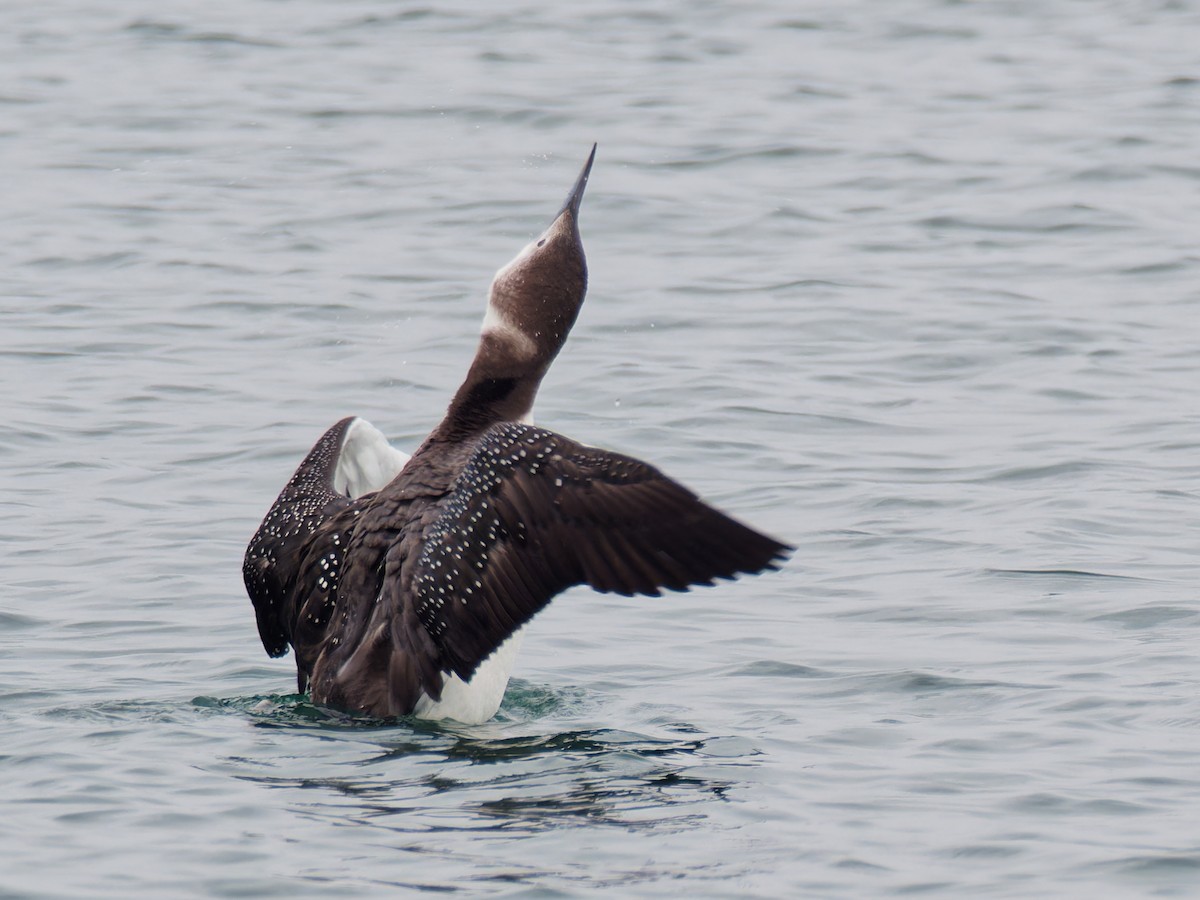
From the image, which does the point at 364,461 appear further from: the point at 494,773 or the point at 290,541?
the point at 494,773

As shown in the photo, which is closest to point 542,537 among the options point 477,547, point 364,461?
point 477,547

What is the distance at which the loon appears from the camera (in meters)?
5.56

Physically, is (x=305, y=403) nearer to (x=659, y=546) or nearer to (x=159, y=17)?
(x=659, y=546)

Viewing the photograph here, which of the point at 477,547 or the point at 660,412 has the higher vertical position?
the point at 477,547

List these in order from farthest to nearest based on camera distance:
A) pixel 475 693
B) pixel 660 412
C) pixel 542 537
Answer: pixel 660 412 → pixel 475 693 → pixel 542 537

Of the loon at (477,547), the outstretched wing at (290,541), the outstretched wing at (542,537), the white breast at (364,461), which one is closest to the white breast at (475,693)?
the loon at (477,547)

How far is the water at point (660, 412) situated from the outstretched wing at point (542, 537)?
0.35 meters

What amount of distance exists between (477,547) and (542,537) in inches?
7.1

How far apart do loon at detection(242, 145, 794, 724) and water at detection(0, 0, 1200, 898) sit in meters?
0.18

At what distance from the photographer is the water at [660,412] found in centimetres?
509

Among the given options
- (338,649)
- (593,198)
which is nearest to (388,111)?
(593,198)

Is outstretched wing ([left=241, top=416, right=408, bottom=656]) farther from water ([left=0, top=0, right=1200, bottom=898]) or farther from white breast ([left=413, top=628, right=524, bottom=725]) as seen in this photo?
white breast ([left=413, top=628, right=524, bottom=725])

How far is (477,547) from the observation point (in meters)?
5.72

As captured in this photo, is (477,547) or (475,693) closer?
(477,547)
